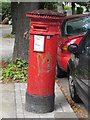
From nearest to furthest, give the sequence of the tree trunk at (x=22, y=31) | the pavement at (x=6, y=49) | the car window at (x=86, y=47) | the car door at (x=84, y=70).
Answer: the car door at (x=84, y=70) → the car window at (x=86, y=47) → the tree trunk at (x=22, y=31) → the pavement at (x=6, y=49)

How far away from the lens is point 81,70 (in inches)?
197

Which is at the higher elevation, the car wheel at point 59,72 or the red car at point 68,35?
the red car at point 68,35

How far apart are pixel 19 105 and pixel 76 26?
3.31 metres

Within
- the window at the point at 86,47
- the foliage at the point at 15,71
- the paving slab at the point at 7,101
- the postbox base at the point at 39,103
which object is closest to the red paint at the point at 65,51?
the foliage at the point at 15,71

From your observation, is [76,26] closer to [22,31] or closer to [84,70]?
[22,31]

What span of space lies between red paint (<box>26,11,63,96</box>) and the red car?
86.3 inches

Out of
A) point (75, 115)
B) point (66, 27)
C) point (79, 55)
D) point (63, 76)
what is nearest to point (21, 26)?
point (66, 27)

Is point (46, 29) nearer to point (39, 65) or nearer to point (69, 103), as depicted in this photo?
point (39, 65)

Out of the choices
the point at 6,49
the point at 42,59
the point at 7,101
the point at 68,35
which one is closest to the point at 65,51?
the point at 68,35

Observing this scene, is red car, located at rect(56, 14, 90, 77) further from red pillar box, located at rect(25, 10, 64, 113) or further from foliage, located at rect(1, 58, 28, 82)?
red pillar box, located at rect(25, 10, 64, 113)

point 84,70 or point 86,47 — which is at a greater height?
point 86,47

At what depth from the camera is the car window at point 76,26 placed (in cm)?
773

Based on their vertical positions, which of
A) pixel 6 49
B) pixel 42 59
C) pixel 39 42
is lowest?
pixel 6 49

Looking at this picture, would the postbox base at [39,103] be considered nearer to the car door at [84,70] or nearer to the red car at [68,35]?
the car door at [84,70]
